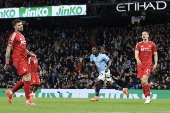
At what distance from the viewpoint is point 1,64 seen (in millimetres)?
31859

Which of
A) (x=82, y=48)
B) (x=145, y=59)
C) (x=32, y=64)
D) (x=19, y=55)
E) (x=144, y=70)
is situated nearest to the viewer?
(x=19, y=55)

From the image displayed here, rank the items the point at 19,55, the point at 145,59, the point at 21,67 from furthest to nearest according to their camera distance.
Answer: the point at 145,59 → the point at 19,55 → the point at 21,67

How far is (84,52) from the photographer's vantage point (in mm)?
31391

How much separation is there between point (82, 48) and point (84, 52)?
652 millimetres

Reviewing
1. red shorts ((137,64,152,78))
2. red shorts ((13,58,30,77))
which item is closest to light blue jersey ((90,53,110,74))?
red shorts ((137,64,152,78))

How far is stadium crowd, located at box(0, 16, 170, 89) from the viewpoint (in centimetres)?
2650

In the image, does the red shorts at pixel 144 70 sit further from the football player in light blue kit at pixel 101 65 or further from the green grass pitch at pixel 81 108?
the football player in light blue kit at pixel 101 65

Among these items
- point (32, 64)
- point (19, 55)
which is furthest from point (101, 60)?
point (19, 55)

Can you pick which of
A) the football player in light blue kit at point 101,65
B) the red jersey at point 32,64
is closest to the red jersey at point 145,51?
the football player in light blue kit at point 101,65

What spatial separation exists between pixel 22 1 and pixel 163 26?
11.3 metres

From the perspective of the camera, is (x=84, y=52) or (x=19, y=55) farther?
(x=84, y=52)

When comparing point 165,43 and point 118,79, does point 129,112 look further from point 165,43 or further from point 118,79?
point 165,43

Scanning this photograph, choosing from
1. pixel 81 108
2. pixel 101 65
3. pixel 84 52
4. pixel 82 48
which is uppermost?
pixel 82 48

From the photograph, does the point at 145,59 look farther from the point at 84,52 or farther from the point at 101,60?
the point at 84,52
